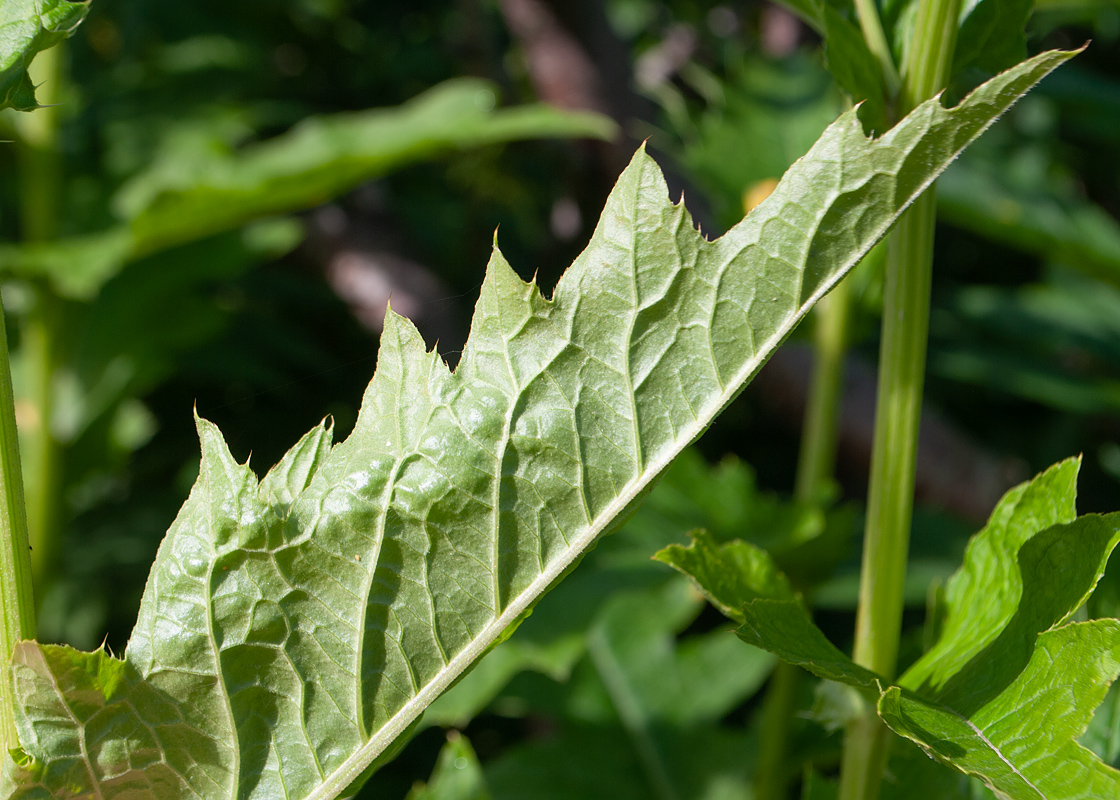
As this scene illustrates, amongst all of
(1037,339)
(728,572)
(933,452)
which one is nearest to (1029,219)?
(933,452)

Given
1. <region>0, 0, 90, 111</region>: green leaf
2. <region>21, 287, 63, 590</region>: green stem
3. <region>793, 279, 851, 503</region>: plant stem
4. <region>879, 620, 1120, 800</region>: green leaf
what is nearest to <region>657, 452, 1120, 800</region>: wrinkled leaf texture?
<region>879, 620, 1120, 800</region>: green leaf

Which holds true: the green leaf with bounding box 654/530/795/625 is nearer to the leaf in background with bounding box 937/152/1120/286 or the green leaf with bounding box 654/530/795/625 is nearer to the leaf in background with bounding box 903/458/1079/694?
the leaf in background with bounding box 903/458/1079/694

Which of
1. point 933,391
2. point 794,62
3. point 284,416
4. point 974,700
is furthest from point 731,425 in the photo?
point 974,700

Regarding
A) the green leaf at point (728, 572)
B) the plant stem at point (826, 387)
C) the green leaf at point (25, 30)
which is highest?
the green leaf at point (25, 30)

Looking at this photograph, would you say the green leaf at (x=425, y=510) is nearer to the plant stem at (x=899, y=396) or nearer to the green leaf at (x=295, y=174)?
the plant stem at (x=899, y=396)

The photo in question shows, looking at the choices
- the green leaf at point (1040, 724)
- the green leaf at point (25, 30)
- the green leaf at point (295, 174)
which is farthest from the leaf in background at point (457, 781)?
the green leaf at point (295, 174)

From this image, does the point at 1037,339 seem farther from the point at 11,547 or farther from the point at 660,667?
the point at 11,547
